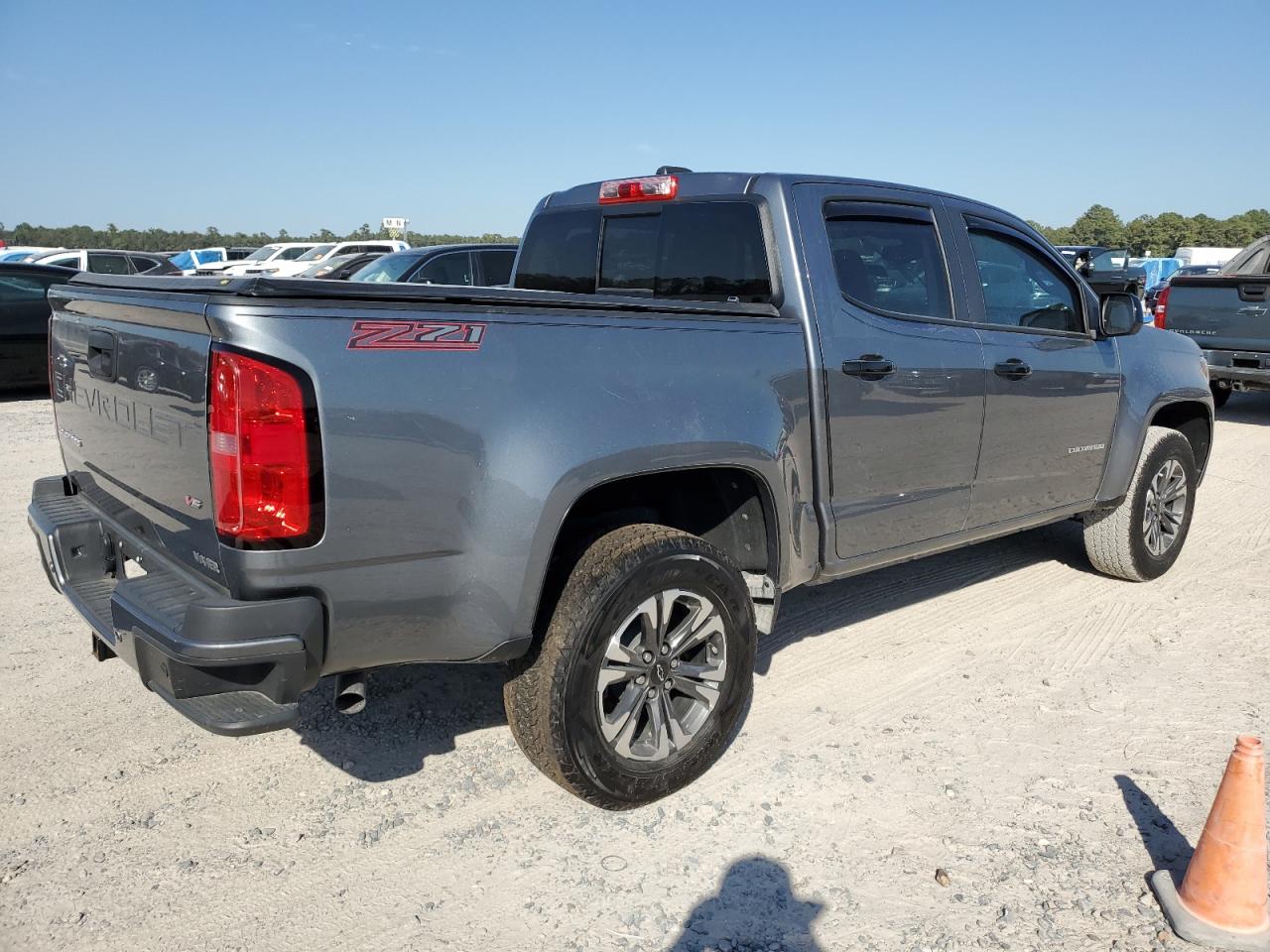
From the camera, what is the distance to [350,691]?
2.65m

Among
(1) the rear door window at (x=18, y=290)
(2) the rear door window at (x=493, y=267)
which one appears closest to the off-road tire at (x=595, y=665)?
(2) the rear door window at (x=493, y=267)

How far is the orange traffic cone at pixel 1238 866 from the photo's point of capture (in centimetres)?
248

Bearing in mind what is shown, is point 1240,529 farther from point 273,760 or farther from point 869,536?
point 273,760

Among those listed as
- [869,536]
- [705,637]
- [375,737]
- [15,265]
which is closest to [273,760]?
[375,737]

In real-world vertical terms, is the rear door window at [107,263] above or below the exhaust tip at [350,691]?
above

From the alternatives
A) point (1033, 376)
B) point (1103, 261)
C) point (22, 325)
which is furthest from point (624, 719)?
point (1103, 261)

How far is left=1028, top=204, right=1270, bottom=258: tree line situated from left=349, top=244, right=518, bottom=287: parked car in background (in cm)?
4057

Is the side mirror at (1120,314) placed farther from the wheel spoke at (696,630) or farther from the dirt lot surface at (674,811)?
the wheel spoke at (696,630)

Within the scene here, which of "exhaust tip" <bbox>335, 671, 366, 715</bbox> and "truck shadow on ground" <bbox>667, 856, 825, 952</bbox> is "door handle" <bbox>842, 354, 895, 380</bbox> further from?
"exhaust tip" <bbox>335, 671, 366, 715</bbox>

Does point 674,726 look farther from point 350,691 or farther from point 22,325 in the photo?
point 22,325

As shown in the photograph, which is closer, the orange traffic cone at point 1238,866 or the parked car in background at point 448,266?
the orange traffic cone at point 1238,866

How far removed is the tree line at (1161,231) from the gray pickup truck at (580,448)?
46491 millimetres

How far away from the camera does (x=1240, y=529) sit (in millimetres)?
6477

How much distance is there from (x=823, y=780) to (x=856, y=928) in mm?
723
